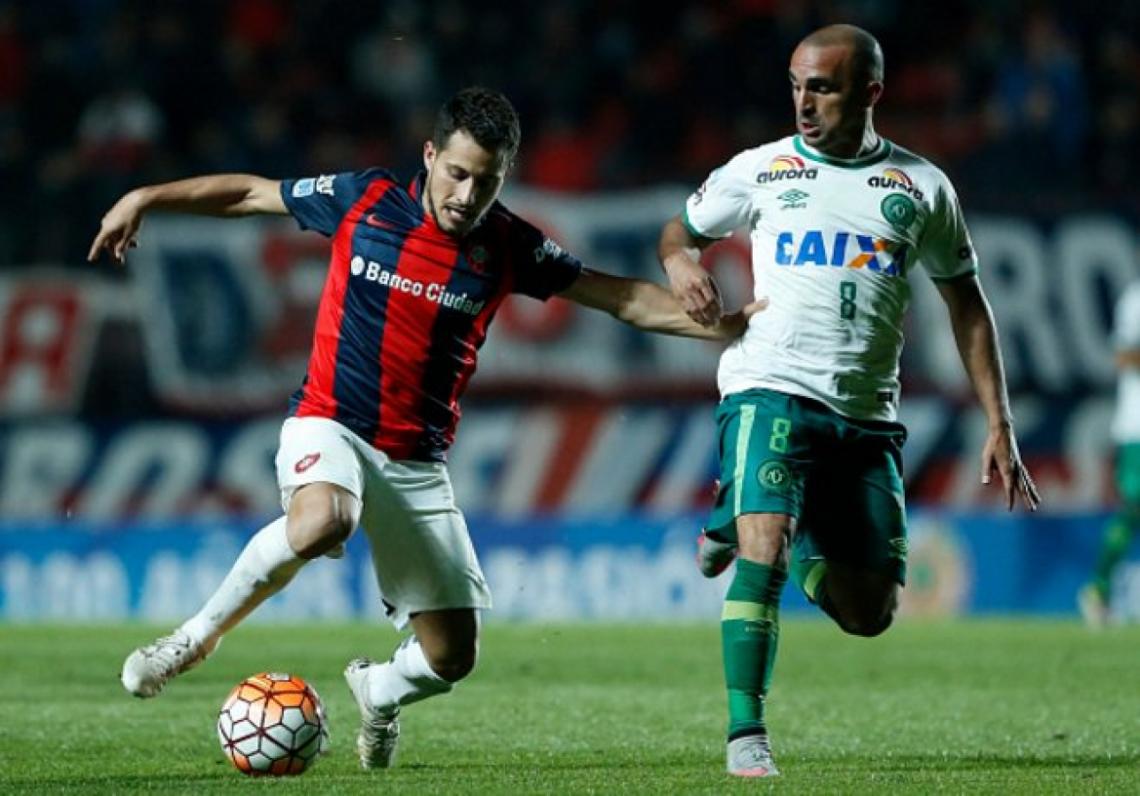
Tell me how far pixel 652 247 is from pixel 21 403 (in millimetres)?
4550

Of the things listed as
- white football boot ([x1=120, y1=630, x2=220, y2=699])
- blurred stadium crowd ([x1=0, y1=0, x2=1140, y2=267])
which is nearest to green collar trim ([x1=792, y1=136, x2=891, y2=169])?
white football boot ([x1=120, y1=630, x2=220, y2=699])

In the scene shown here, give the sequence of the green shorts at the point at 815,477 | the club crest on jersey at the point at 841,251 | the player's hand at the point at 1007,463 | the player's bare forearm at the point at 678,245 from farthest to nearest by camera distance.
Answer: the player's hand at the point at 1007,463 → the player's bare forearm at the point at 678,245 → the club crest on jersey at the point at 841,251 → the green shorts at the point at 815,477

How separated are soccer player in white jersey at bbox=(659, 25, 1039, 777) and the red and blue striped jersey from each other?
563 mm

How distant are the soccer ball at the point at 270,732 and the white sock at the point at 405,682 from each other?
0.32 meters

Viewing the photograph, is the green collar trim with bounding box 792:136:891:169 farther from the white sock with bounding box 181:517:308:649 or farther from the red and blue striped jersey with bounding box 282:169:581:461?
the white sock with bounding box 181:517:308:649

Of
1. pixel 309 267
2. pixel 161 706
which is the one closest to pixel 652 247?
pixel 309 267

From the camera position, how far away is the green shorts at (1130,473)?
14.6 meters

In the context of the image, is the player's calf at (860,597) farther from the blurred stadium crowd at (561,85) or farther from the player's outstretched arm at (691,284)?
the blurred stadium crowd at (561,85)

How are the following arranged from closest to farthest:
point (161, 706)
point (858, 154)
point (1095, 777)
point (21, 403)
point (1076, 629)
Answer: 1. point (1095, 777)
2. point (858, 154)
3. point (161, 706)
4. point (1076, 629)
5. point (21, 403)

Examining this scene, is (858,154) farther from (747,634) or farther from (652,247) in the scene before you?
(652,247)

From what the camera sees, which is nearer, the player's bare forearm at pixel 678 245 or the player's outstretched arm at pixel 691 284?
the player's outstretched arm at pixel 691 284

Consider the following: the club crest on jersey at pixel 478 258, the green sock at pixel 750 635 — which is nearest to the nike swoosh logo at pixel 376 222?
the club crest on jersey at pixel 478 258

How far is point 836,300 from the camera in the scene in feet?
22.7

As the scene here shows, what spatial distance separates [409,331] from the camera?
6992mm
